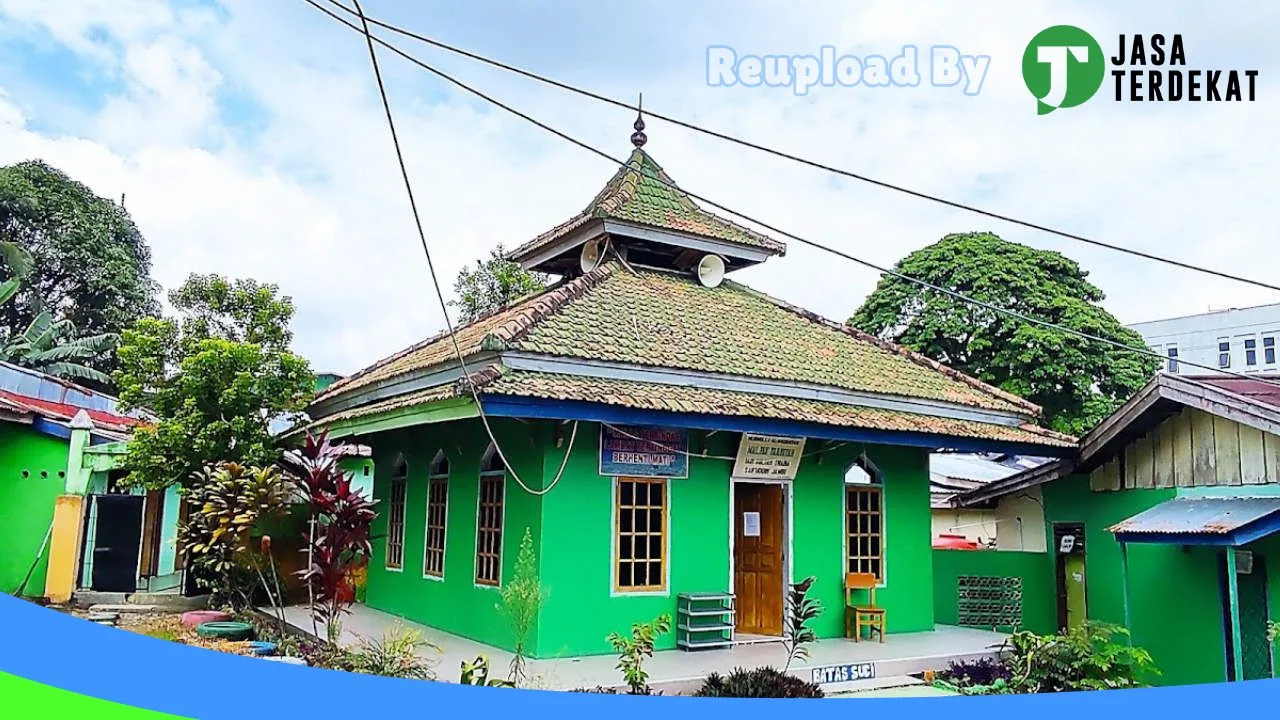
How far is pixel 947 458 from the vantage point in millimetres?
18281

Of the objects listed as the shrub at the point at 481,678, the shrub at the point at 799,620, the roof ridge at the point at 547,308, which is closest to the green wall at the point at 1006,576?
the shrub at the point at 799,620

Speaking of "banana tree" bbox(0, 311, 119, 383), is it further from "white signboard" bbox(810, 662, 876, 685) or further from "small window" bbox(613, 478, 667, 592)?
"white signboard" bbox(810, 662, 876, 685)

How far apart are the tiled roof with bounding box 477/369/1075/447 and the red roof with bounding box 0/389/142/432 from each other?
21.0 feet

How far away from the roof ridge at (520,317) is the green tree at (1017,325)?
11.4 meters

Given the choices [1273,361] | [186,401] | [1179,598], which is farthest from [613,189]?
[1273,361]

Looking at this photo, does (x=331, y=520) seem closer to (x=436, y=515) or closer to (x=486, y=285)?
(x=436, y=515)

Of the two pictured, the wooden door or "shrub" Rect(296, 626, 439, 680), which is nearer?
"shrub" Rect(296, 626, 439, 680)

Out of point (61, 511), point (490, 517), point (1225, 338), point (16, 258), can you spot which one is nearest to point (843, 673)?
point (490, 517)

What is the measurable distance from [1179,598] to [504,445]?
6.62 metres

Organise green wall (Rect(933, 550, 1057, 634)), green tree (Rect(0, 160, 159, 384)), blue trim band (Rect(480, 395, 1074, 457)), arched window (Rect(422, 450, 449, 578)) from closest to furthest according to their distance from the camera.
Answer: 1. blue trim band (Rect(480, 395, 1074, 457))
2. arched window (Rect(422, 450, 449, 578))
3. green wall (Rect(933, 550, 1057, 634))
4. green tree (Rect(0, 160, 159, 384))

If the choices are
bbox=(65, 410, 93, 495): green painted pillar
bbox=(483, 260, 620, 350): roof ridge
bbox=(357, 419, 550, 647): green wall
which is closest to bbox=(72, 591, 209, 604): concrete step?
bbox=(65, 410, 93, 495): green painted pillar

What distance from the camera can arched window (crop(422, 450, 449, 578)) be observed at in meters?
10.9

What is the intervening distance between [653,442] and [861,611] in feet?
9.11

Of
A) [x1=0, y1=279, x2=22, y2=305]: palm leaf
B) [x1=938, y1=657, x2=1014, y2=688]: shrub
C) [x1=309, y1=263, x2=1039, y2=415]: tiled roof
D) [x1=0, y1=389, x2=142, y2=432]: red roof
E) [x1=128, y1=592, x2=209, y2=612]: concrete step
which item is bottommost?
[x1=938, y1=657, x2=1014, y2=688]: shrub
